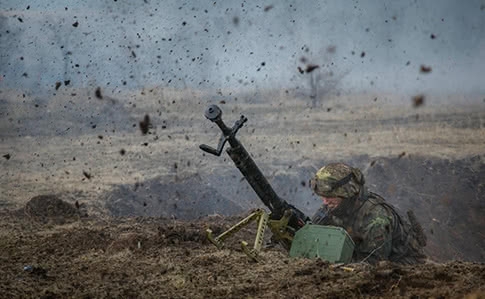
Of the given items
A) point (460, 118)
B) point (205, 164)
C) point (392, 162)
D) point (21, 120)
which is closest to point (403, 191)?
point (392, 162)

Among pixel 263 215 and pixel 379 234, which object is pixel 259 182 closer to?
pixel 263 215

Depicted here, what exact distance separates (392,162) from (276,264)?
25.4 feet

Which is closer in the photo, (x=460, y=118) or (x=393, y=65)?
(x=460, y=118)

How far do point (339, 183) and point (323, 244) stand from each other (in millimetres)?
943

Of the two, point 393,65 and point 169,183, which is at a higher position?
point 393,65

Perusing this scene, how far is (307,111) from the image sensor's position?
20.2 m

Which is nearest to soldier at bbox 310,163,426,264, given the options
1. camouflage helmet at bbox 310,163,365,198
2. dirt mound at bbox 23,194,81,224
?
camouflage helmet at bbox 310,163,365,198

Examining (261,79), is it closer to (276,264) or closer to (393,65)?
(393,65)

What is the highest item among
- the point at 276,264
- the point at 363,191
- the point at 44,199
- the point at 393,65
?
the point at 393,65

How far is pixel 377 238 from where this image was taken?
653 centimetres

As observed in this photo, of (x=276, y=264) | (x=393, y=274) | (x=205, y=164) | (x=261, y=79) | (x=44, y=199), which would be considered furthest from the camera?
(x=261, y=79)

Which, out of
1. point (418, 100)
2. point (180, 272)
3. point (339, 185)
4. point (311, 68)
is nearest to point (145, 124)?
point (311, 68)

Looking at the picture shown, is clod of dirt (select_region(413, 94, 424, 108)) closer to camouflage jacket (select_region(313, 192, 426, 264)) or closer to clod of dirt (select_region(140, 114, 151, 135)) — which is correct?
clod of dirt (select_region(140, 114, 151, 135))

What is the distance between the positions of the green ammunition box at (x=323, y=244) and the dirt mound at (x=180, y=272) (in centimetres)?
18
